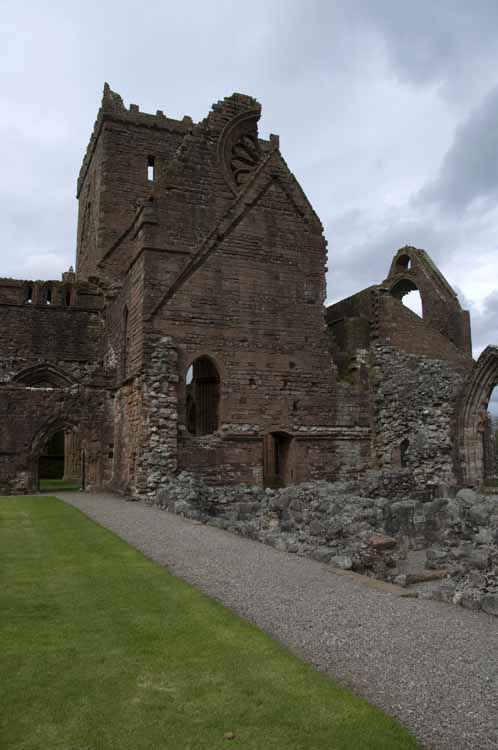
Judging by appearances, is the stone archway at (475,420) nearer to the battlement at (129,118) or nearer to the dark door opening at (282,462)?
the dark door opening at (282,462)

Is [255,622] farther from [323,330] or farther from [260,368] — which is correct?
[323,330]

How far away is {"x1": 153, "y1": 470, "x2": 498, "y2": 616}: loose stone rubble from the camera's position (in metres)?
A: 8.23

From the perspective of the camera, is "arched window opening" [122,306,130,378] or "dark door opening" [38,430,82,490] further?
"dark door opening" [38,430,82,490]

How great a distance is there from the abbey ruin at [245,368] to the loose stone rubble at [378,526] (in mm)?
1084

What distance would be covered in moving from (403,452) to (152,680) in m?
15.6

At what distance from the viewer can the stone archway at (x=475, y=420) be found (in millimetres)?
17844

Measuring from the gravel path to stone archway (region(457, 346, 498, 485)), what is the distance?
10364 mm

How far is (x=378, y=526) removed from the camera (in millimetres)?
11672

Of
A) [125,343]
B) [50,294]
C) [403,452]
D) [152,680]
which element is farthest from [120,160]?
[152,680]

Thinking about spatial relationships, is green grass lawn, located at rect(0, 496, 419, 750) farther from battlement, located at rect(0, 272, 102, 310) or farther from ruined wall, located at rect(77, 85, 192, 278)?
ruined wall, located at rect(77, 85, 192, 278)

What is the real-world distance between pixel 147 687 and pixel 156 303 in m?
13.5

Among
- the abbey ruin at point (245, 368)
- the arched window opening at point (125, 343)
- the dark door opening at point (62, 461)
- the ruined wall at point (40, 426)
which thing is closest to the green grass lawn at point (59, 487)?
the dark door opening at point (62, 461)

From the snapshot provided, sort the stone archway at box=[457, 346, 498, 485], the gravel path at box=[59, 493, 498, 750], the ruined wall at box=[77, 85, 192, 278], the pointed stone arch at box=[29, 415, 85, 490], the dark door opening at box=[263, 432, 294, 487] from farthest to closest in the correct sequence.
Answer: the ruined wall at box=[77, 85, 192, 278], the pointed stone arch at box=[29, 415, 85, 490], the dark door opening at box=[263, 432, 294, 487], the stone archway at box=[457, 346, 498, 485], the gravel path at box=[59, 493, 498, 750]

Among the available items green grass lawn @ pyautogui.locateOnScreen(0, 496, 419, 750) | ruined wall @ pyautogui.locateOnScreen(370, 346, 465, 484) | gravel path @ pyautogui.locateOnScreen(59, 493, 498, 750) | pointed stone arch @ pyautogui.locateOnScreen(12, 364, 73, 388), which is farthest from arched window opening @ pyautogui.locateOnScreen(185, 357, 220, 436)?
green grass lawn @ pyautogui.locateOnScreen(0, 496, 419, 750)
